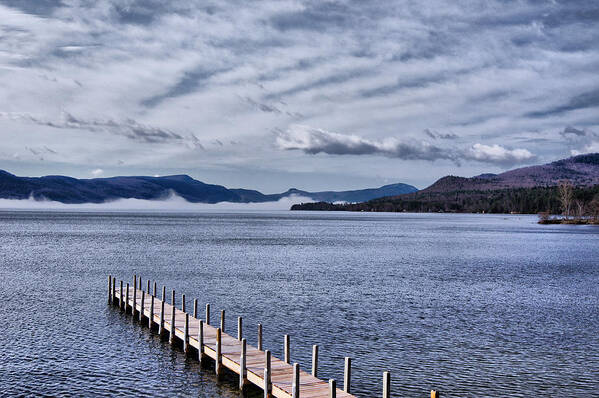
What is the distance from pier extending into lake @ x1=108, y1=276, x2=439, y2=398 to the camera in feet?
64.1

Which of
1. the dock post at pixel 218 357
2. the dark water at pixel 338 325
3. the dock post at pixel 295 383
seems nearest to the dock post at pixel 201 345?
the dark water at pixel 338 325

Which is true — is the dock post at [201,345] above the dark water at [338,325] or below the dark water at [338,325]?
above

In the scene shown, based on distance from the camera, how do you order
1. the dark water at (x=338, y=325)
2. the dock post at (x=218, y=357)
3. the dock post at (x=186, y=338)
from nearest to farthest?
1. the dark water at (x=338, y=325)
2. the dock post at (x=218, y=357)
3. the dock post at (x=186, y=338)

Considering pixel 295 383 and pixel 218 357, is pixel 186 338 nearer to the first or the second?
pixel 218 357

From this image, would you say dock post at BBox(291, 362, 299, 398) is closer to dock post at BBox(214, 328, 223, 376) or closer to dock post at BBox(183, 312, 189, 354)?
dock post at BBox(214, 328, 223, 376)

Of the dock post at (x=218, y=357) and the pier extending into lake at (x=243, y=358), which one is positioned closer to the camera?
the pier extending into lake at (x=243, y=358)

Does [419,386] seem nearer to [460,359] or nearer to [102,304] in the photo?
[460,359]

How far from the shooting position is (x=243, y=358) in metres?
23.1

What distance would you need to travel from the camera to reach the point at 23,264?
67938mm

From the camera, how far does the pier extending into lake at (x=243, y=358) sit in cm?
1953

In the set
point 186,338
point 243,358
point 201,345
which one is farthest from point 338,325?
point 243,358

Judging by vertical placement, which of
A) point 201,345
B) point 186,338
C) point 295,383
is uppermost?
point 295,383

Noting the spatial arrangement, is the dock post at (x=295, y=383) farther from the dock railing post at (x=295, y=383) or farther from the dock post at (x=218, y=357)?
the dock post at (x=218, y=357)

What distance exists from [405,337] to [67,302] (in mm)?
27075
